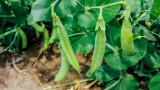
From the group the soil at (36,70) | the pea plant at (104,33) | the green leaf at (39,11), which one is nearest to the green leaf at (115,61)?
the pea plant at (104,33)

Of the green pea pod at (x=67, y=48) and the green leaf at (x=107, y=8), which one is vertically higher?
the green leaf at (x=107, y=8)

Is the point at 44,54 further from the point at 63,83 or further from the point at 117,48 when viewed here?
the point at 117,48

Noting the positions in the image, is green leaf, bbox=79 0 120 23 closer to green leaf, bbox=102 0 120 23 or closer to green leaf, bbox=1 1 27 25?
green leaf, bbox=102 0 120 23

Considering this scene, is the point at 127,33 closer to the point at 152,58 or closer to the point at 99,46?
the point at 99,46

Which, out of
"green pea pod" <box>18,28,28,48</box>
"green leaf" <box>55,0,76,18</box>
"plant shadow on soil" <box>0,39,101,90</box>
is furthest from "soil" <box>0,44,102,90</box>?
"green leaf" <box>55,0,76,18</box>

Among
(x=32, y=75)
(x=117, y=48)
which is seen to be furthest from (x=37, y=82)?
(x=117, y=48)

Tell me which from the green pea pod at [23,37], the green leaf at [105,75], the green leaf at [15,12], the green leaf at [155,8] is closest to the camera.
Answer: the green leaf at [155,8]

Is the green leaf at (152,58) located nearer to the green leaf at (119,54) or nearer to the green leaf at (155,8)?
the green leaf at (119,54)

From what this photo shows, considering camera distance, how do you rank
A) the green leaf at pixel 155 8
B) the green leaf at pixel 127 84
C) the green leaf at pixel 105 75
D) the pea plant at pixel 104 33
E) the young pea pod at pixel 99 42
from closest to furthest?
the young pea pod at pixel 99 42 < the pea plant at pixel 104 33 < the green leaf at pixel 155 8 < the green leaf at pixel 127 84 < the green leaf at pixel 105 75
